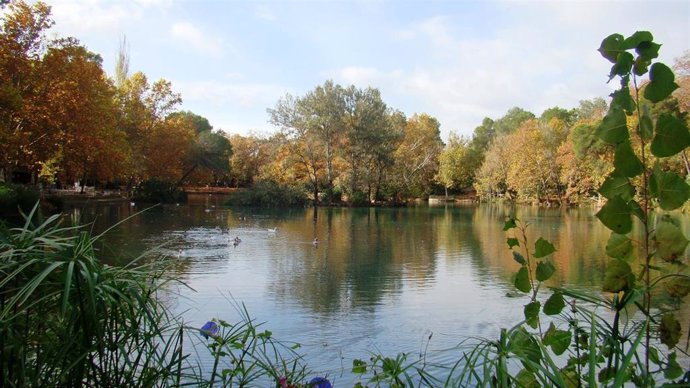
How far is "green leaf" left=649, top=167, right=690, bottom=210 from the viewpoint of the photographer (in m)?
1.72

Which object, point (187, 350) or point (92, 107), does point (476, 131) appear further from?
point (187, 350)

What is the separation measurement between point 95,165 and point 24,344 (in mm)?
23481

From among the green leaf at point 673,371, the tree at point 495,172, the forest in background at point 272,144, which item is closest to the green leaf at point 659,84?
the green leaf at point 673,371

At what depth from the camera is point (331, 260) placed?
37.7ft

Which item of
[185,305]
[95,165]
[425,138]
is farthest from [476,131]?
[185,305]

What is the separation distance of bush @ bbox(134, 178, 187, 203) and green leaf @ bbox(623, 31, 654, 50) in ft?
108

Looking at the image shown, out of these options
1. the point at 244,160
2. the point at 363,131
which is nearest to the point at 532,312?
the point at 363,131

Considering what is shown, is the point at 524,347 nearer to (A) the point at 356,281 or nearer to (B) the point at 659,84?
(B) the point at 659,84

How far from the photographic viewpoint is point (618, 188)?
178cm

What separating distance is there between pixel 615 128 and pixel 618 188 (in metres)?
0.19

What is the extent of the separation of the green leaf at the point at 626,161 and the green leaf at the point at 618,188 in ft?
0.08

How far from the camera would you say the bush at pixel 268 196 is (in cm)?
3359

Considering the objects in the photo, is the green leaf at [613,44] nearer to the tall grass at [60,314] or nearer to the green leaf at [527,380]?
the green leaf at [527,380]

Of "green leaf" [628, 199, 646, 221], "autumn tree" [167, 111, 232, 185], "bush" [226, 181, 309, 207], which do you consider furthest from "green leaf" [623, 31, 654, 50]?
"autumn tree" [167, 111, 232, 185]
